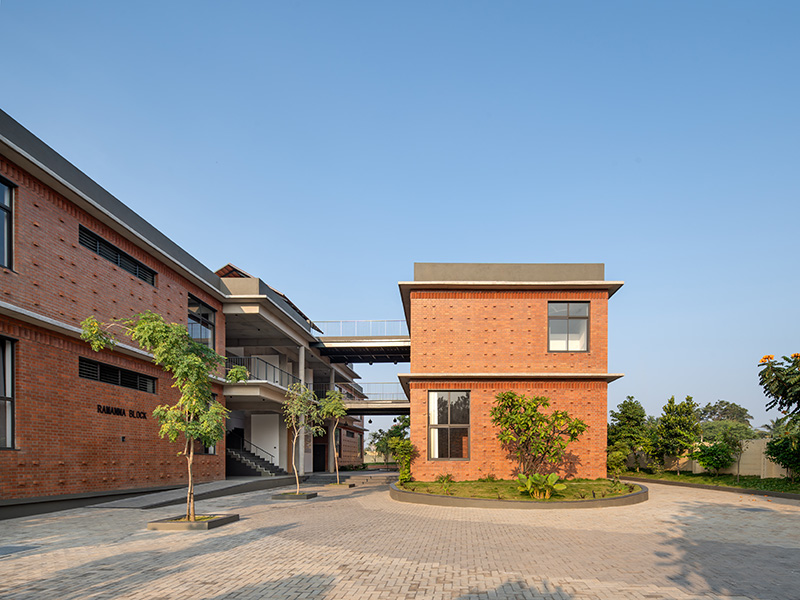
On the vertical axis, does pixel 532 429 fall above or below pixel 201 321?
below

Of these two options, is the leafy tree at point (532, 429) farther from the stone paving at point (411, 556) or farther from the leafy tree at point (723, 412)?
the leafy tree at point (723, 412)

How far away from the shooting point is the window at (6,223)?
569 inches

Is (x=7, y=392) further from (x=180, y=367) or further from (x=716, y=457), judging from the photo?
(x=716, y=457)

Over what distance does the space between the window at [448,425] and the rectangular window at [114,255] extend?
11.2 metres

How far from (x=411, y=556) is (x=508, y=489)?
978 cm

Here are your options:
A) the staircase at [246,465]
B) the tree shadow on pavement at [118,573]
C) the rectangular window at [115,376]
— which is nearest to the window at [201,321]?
the rectangular window at [115,376]

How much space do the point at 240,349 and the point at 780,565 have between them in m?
31.6

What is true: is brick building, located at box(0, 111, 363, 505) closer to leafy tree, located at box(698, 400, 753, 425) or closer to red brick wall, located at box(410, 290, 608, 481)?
red brick wall, located at box(410, 290, 608, 481)

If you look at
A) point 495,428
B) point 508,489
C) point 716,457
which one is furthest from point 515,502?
point 716,457

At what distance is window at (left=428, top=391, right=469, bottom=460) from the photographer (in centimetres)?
2158

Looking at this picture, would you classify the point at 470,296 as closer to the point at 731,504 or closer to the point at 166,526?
the point at 731,504

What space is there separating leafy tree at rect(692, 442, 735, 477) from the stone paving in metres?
9.75

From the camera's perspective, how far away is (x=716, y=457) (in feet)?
82.5

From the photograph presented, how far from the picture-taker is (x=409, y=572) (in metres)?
8.41
